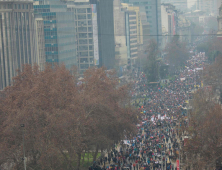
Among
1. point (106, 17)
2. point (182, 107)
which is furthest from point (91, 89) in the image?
point (106, 17)

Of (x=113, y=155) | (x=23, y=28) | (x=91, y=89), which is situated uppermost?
(x=23, y=28)

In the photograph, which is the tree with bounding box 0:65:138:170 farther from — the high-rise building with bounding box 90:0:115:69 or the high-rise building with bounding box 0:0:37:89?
the high-rise building with bounding box 90:0:115:69

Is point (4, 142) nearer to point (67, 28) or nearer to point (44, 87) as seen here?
point (44, 87)

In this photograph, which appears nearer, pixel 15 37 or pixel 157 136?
pixel 157 136

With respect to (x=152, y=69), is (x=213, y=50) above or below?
above

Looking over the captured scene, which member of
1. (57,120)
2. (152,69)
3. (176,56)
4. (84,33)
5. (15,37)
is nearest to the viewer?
(57,120)

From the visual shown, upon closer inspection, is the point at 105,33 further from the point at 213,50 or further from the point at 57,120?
the point at 57,120

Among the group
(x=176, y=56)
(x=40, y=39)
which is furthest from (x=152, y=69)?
(x=176, y=56)
